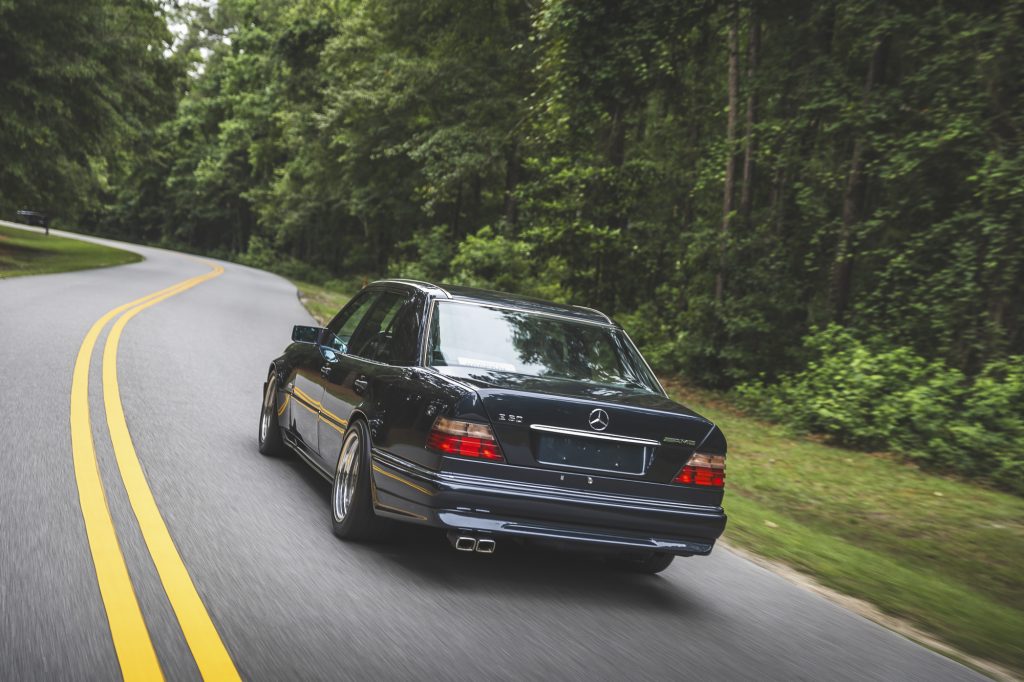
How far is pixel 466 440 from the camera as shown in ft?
15.6

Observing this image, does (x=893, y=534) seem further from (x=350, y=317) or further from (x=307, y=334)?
(x=307, y=334)

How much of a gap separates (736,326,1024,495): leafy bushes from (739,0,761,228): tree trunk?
5513 millimetres

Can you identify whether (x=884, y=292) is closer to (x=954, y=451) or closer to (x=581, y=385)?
(x=954, y=451)

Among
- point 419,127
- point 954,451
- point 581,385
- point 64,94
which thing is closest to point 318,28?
point 419,127

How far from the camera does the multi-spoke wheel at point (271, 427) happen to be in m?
7.71

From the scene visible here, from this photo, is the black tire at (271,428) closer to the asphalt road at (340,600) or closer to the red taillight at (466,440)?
the asphalt road at (340,600)

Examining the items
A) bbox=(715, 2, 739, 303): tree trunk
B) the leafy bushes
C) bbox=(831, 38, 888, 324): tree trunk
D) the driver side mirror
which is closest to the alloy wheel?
the driver side mirror

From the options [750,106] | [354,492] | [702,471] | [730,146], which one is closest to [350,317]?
[354,492]

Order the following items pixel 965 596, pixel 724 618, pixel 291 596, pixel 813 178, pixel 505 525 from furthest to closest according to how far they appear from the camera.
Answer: pixel 813 178
pixel 965 596
pixel 724 618
pixel 505 525
pixel 291 596

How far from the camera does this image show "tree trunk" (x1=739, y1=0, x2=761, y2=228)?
1870cm

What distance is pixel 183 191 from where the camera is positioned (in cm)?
7681

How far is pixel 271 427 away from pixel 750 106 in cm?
1428

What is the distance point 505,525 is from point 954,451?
27.7 feet

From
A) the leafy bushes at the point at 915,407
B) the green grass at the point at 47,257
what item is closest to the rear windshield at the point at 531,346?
the leafy bushes at the point at 915,407
